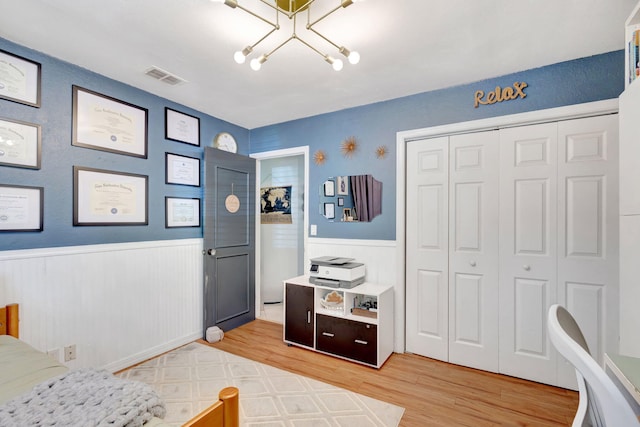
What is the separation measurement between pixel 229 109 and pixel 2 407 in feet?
9.35

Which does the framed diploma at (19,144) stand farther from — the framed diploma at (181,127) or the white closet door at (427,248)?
the white closet door at (427,248)

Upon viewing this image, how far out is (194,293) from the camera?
123 inches

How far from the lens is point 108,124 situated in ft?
8.05

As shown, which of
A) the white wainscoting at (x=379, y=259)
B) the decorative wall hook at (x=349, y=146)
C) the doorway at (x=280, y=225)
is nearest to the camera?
the white wainscoting at (x=379, y=259)

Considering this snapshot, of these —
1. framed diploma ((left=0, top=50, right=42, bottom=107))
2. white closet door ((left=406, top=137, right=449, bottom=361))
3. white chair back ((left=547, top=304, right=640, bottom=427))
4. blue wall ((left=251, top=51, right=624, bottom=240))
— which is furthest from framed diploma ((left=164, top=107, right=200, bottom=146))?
white chair back ((left=547, top=304, right=640, bottom=427))

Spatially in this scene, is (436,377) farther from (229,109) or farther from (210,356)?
(229,109)

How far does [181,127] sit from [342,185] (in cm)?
178

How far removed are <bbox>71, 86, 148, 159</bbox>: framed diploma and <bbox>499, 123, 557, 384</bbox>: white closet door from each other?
3.17m

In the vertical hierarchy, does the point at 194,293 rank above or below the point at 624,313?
below

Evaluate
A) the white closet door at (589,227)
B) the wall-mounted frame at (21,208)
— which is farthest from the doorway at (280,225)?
the white closet door at (589,227)

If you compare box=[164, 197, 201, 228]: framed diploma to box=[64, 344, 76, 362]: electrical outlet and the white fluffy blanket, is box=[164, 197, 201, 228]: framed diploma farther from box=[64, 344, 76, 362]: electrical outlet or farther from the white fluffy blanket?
the white fluffy blanket

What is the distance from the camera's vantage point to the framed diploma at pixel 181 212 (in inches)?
114

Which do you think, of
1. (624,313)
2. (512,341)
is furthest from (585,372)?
(512,341)

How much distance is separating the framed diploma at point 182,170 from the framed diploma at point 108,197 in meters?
0.25
